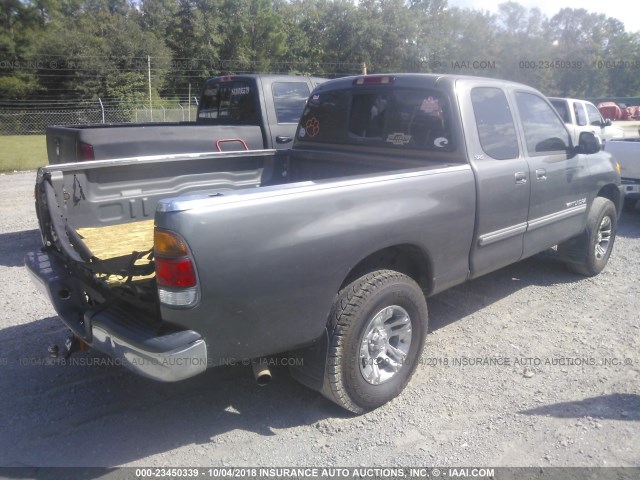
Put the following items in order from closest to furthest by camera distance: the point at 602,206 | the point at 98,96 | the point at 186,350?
the point at 186,350 → the point at 602,206 → the point at 98,96

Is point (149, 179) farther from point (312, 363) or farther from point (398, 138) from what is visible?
point (312, 363)

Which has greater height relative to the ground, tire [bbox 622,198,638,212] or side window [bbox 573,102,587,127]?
side window [bbox 573,102,587,127]

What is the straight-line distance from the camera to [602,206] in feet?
18.4

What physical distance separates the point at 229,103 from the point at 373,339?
17.0 feet

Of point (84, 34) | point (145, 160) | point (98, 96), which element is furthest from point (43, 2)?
point (145, 160)

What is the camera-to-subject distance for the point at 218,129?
22.0 ft

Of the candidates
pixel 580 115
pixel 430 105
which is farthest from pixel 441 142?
pixel 580 115

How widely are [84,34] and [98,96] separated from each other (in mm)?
5084

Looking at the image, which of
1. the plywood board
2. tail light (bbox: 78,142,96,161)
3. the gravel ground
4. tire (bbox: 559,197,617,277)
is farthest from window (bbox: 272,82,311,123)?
tire (bbox: 559,197,617,277)

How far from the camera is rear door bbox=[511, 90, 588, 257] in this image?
455 cm

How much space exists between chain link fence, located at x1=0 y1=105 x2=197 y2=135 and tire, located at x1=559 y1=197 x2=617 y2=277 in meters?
23.3

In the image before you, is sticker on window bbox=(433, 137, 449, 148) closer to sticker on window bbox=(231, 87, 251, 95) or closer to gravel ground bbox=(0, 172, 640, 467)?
gravel ground bbox=(0, 172, 640, 467)

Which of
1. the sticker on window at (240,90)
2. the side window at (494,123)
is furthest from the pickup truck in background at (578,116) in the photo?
the side window at (494,123)

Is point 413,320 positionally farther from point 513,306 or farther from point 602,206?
point 602,206
